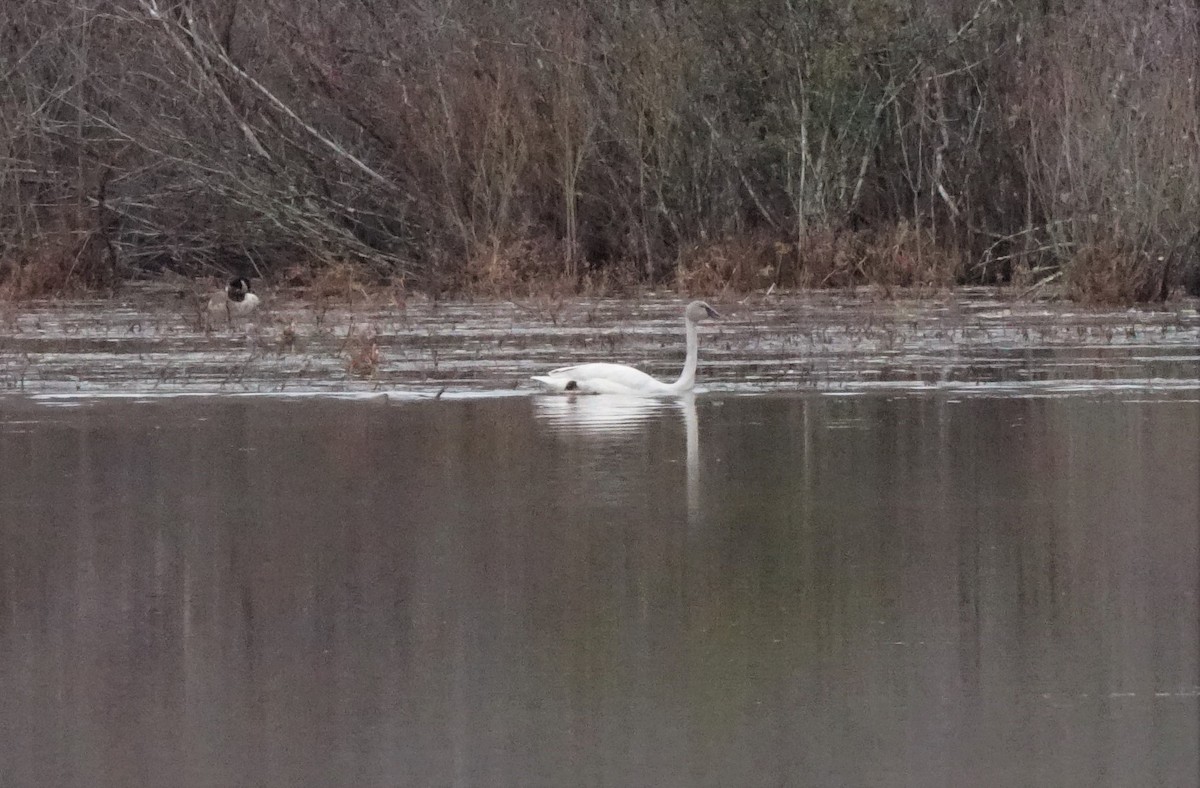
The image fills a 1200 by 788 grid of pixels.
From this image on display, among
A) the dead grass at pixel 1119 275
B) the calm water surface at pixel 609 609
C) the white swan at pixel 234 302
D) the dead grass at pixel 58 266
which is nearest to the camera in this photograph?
the calm water surface at pixel 609 609

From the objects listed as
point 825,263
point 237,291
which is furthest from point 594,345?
point 825,263

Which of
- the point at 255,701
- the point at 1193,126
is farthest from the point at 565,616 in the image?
the point at 1193,126

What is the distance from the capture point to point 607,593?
25.2ft

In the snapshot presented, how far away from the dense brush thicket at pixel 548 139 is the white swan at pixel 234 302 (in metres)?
3.69

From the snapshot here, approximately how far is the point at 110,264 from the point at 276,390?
54.2 feet

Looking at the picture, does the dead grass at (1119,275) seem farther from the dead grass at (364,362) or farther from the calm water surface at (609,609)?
the calm water surface at (609,609)

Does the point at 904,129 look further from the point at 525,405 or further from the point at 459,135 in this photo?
the point at 525,405

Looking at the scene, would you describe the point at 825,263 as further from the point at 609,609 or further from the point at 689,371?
the point at 609,609


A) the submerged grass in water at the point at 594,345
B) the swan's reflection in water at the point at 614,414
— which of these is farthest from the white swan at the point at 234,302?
the swan's reflection in water at the point at 614,414

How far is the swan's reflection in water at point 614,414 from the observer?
42.4ft

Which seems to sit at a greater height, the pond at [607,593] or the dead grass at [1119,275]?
the dead grass at [1119,275]

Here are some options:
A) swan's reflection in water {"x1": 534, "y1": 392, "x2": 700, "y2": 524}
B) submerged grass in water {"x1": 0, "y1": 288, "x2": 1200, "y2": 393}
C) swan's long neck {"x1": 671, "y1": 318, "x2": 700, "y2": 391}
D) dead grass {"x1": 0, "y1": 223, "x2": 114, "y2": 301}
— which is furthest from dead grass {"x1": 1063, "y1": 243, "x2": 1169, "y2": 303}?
dead grass {"x1": 0, "y1": 223, "x2": 114, "y2": 301}

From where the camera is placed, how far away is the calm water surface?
18.9 ft

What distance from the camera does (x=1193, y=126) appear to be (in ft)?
74.7
